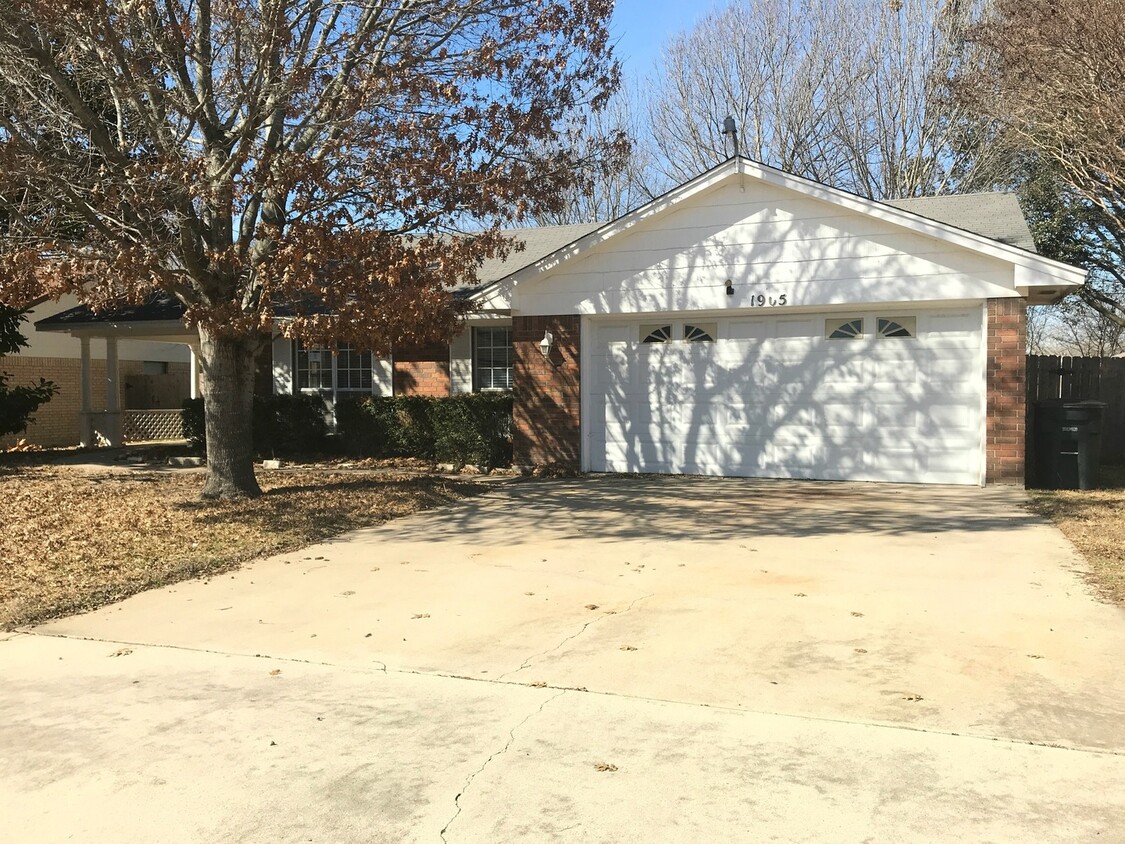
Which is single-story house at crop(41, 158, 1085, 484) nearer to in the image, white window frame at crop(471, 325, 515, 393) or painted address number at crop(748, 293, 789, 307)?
painted address number at crop(748, 293, 789, 307)

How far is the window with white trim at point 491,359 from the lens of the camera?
1634cm

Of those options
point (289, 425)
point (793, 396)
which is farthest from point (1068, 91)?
point (289, 425)

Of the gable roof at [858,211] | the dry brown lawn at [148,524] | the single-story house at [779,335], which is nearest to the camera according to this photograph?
the dry brown lawn at [148,524]

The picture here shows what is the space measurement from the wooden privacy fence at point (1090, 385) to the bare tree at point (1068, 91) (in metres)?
3.29

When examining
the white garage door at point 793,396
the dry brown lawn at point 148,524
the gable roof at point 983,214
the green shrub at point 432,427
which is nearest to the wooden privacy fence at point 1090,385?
the gable roof at point 983,214

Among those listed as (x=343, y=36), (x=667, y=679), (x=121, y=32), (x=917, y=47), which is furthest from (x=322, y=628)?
(x=917, y=47)

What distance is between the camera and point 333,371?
57.2ft

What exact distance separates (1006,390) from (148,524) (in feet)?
34.9

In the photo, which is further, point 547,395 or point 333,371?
point 333,371

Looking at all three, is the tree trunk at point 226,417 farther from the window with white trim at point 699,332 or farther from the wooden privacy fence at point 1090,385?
the wooden privacy fence at point 1090,385

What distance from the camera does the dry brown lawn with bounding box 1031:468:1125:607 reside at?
283 inches

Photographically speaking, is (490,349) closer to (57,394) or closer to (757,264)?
(757,264)

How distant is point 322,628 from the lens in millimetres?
6309

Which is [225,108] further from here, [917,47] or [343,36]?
[917,47]
